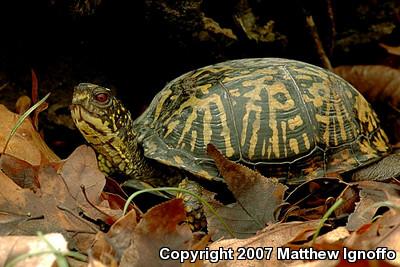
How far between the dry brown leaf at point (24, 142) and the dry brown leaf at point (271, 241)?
3.04 ft

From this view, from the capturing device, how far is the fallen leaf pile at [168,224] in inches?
63.2

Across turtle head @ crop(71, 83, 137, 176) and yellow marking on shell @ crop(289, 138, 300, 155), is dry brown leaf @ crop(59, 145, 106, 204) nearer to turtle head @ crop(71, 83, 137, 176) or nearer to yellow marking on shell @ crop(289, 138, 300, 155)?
turtle head @ crop(71, 83, 137, 176)

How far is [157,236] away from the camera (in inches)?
66.3

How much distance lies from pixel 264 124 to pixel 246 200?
60 centimetres

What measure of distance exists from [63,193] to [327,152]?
4.07ft

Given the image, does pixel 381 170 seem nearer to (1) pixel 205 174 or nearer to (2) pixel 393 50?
(1) pixel 205 174

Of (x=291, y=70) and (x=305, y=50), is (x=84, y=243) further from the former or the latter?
(x=305, y=50)

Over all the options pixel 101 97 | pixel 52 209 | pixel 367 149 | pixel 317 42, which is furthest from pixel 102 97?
pixel 317 42

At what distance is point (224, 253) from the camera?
1.74 metres

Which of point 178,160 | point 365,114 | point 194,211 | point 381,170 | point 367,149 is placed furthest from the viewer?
point 365,114

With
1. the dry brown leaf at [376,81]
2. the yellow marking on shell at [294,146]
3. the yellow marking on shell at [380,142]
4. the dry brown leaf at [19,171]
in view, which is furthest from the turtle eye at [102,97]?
the dry brown leaf at [376,81]

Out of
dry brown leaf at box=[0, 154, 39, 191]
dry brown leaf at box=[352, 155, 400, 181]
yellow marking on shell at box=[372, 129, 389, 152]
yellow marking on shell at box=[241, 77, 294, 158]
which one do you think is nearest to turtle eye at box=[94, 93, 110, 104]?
dry brown leaf at box=[0, 154, 39, 191]

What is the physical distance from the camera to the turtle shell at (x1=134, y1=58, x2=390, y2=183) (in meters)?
2.62

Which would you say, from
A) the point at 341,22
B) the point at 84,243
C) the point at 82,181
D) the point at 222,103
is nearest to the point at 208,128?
the point at 222,103
